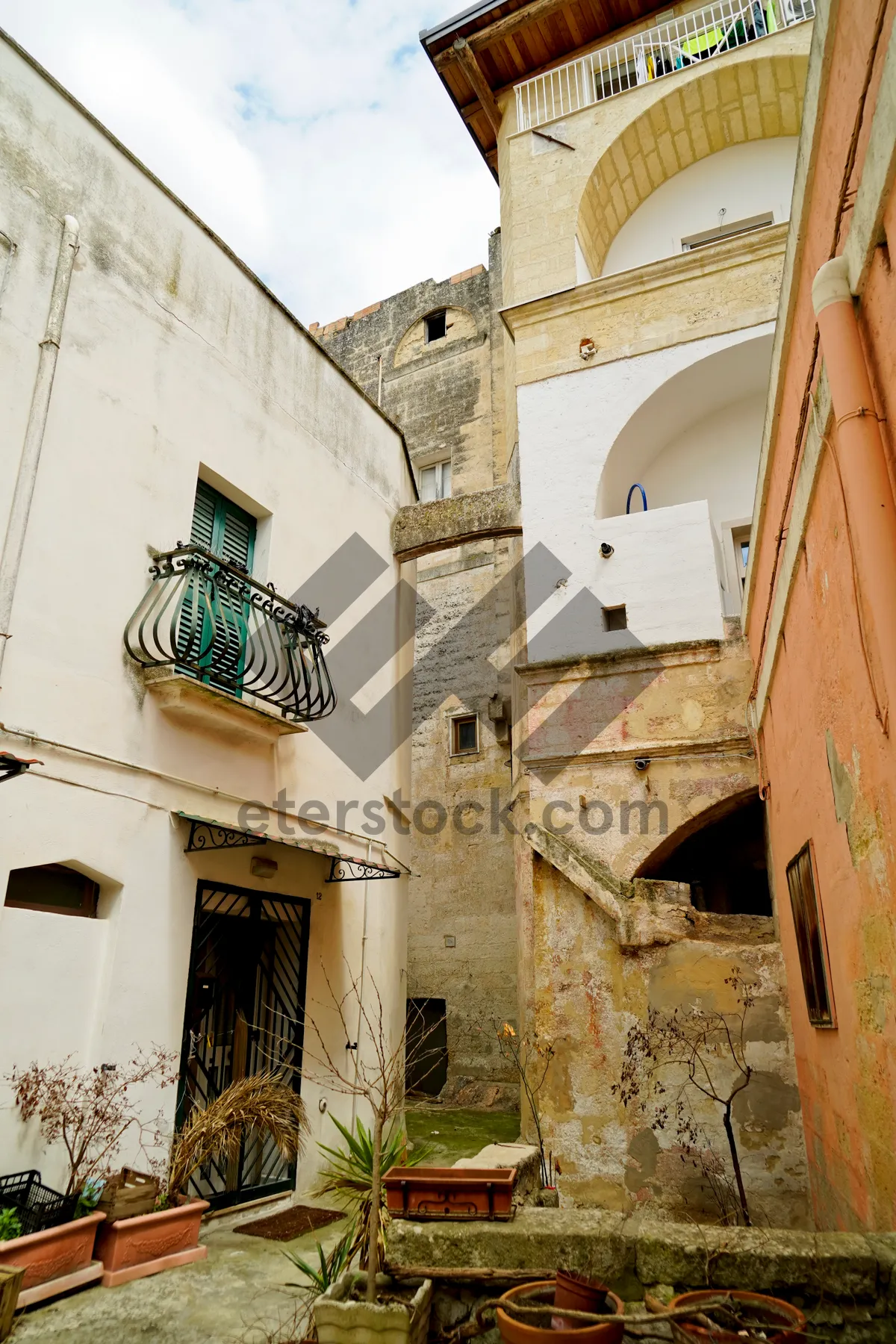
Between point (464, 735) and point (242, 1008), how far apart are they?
7669 millimetres

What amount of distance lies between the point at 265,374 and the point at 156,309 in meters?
1.35

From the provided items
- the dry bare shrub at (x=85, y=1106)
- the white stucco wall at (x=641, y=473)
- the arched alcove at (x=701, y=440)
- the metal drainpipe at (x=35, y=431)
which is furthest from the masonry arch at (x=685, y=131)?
the dry bare shrub at (x=85, y=1106)

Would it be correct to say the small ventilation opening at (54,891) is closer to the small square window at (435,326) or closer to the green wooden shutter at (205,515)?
the green wooden shutter at (205,515)

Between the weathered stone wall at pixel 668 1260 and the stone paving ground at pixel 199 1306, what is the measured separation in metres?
1.08

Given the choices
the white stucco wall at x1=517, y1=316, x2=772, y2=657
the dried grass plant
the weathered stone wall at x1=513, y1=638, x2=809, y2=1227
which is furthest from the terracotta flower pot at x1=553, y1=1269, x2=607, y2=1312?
the white stucco wall at x1=517, y1=316, x2=772, y2=657

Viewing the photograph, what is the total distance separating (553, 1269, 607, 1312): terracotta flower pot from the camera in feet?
8.70

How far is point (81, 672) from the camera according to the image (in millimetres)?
5367

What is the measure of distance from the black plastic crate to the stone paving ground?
1.15ft

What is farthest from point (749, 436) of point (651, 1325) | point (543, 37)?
point (651, 1325)

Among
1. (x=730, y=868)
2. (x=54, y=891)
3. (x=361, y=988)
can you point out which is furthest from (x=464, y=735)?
(x=54, y=891)

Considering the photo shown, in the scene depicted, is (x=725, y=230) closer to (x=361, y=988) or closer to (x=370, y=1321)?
(x=361, y=988)

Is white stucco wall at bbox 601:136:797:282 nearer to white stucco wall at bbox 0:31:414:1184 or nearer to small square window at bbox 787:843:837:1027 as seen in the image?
white stucco wall at bbox 0:31:414:1184

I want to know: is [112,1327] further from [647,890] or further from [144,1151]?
[647,890]

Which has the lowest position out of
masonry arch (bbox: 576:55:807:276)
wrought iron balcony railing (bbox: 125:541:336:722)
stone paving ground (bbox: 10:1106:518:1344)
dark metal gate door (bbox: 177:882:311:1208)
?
stone paving ground (bbox: 10:1106:518:1344)
